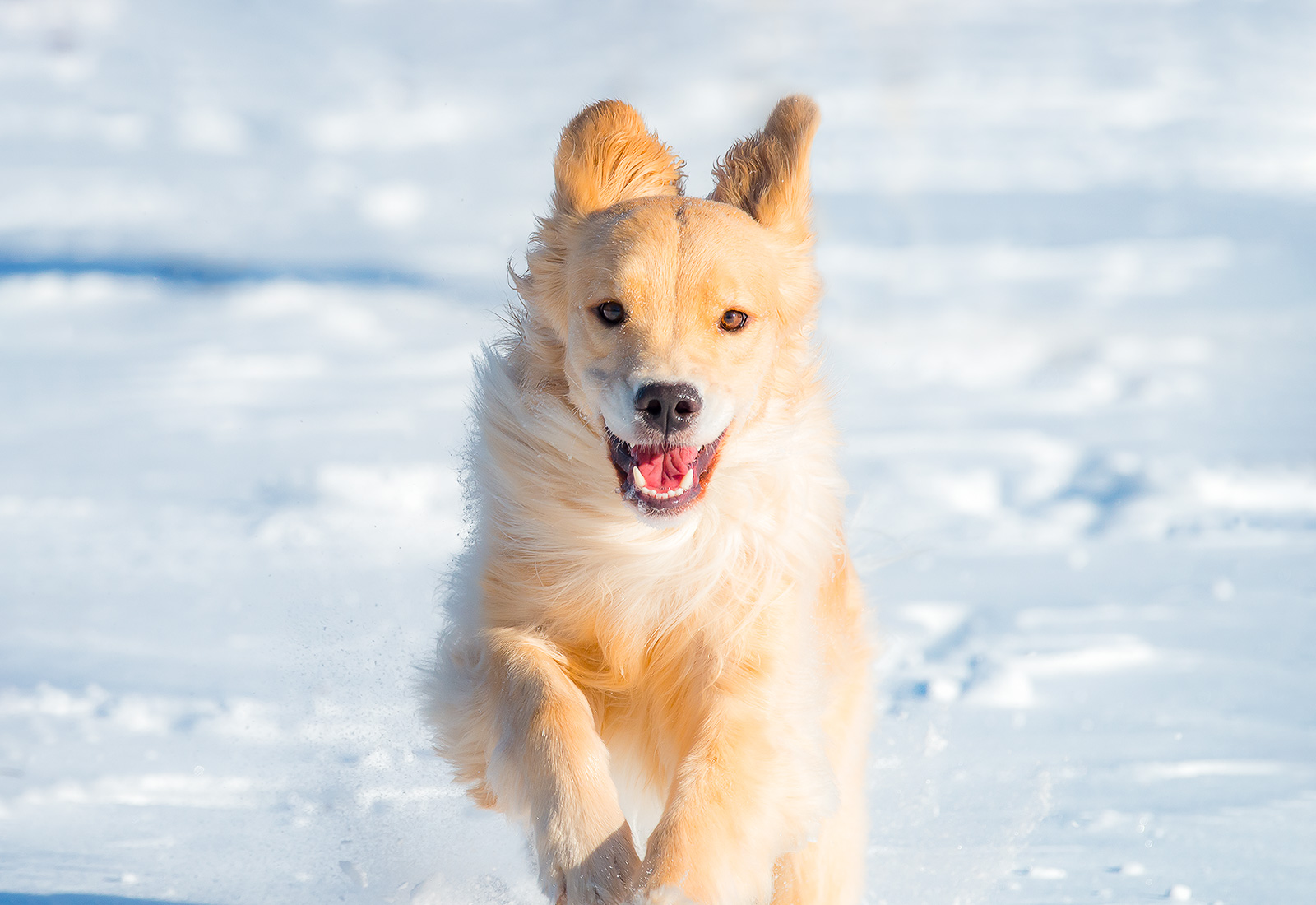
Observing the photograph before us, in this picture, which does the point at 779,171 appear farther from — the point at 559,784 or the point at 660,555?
the point at 559,784

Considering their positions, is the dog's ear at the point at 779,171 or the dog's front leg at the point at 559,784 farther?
the dog's ear at the point at 779,171

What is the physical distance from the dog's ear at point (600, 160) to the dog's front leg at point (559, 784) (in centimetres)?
154

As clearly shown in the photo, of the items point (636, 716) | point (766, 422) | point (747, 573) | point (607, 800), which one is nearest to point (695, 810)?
point (607, 800)

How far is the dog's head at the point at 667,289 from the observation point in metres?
3.05

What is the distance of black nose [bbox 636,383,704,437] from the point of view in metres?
2.94

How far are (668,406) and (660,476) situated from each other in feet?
0.83

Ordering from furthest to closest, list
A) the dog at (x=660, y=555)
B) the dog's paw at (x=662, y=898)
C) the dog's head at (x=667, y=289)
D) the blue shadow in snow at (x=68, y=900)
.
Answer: the blue shadow in snow at (x=68, y=900) → the dog's head at (x=667, y=289) → the dog at (x=660, y=555) → the dog's paw at (x=662, y=898)

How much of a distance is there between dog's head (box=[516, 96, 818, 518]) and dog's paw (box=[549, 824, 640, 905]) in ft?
2.88

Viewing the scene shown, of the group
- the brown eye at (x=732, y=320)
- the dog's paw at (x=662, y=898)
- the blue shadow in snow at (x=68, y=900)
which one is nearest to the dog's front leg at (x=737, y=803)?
the dog's paw at (x=662, y=898)

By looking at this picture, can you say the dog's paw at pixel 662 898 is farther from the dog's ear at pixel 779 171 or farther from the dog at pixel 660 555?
the dog's ear at pixel 779 171

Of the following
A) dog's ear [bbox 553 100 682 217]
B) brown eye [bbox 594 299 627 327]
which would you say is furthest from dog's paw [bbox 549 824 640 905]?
dog's ear [bbox 553 100 682 217]

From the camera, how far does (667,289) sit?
3.17 meters

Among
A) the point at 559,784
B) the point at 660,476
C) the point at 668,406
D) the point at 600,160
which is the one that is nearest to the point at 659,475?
the point at 660,476

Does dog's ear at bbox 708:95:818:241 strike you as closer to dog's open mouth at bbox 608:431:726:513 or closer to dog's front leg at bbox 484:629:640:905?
dog's open mouth at bbox 608:431:726:513
